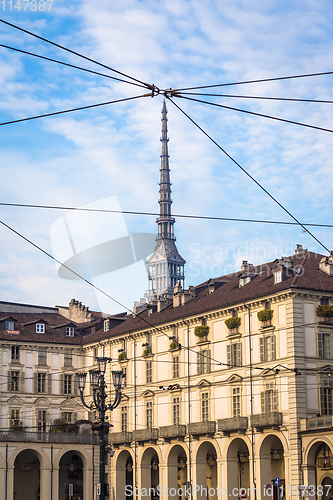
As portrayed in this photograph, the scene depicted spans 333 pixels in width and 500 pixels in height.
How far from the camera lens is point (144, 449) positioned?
213ft

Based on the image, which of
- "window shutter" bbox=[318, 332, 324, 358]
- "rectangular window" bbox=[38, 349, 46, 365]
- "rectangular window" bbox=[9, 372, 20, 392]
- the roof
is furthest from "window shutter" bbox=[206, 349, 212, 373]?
"rectangular window" bbox=[9, 372, 20, 392]

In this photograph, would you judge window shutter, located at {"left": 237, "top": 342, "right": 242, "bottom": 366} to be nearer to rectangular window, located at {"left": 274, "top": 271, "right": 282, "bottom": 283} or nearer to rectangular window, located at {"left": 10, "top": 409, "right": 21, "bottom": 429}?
rectangular window, located at {"left": 274, "top": 271, "right": 282, "bottom": 283}

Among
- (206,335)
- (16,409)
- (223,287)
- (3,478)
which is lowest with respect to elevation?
(3,478)

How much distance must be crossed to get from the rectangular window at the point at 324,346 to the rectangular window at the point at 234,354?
6218 millimetres

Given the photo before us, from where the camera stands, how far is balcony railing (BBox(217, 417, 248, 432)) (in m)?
54.4

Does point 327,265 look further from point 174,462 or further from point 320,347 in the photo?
point 174,462

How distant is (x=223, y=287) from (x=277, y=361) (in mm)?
13042

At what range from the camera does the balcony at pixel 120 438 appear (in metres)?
66.3

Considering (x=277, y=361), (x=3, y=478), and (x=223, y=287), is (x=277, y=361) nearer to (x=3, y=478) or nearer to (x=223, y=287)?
(x=223, y=287)

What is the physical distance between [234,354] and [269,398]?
4886mm

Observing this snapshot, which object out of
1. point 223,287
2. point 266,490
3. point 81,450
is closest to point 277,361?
point 266,490

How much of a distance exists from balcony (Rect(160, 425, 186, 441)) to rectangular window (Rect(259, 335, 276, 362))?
975cm

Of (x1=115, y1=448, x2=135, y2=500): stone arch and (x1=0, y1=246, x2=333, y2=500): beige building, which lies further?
(x1=115, y1=448, x2=135, y2=500): stone arch

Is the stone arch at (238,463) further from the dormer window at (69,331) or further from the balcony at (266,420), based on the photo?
the dormer window at (69,331)
